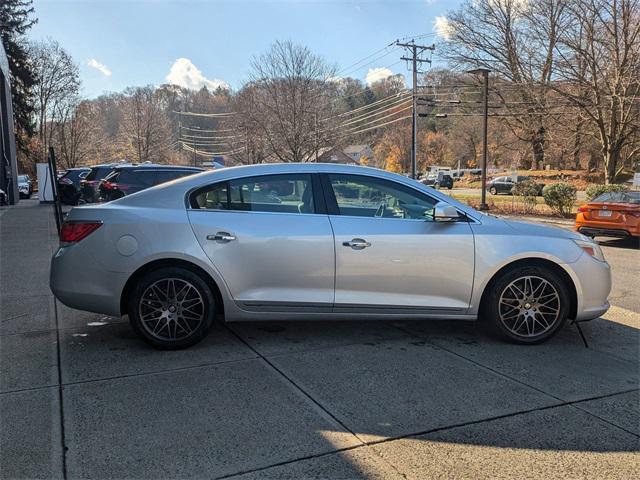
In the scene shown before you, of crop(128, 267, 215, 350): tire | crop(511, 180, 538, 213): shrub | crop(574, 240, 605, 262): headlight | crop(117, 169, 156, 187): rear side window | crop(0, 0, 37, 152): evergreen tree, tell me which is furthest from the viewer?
crop(0, 0, 37, 152): evergreen tree

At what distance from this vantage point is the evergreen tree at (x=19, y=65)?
4506cm

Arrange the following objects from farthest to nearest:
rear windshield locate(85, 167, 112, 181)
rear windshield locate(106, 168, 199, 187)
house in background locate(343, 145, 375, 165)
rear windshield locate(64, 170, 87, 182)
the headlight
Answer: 1. house in background locate(343, 145, 375, 165)
2. rear windshield locate(64, 170, 87, 182)
3. rear windshield locate(85, 167, 112, 181)
4. rear windshield locate(106, 168, 199, 187)
5. the headlight

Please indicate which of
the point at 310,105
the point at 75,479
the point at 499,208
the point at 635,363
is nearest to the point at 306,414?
the point at 75,479

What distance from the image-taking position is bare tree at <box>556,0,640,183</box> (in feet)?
78.3

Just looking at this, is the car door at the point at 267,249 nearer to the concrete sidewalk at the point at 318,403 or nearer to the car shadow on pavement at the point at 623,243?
the concrete sidewalk at the point at 318,403

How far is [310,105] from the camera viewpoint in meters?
31.5

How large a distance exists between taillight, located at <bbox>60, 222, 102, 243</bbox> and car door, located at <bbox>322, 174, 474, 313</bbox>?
1960 millimetres

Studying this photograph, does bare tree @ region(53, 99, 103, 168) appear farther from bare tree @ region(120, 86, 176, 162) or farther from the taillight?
the taillight

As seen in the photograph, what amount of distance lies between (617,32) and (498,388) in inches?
1028

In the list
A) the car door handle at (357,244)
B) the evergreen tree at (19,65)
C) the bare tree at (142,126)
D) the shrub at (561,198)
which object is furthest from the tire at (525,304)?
the bare tree at (142,126)

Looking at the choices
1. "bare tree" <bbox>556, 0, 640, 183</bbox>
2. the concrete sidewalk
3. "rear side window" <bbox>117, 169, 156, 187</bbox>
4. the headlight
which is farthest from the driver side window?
"bare tree" <bbox>556, 0, 640, 183</bbox>

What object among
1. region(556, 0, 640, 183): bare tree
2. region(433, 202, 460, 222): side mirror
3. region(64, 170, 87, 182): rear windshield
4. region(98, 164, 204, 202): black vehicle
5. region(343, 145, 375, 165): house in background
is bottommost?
region(433, 202, 460, 222): side mirror

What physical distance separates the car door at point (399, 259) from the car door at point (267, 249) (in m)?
0.14

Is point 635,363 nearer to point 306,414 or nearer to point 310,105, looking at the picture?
point 306,414
